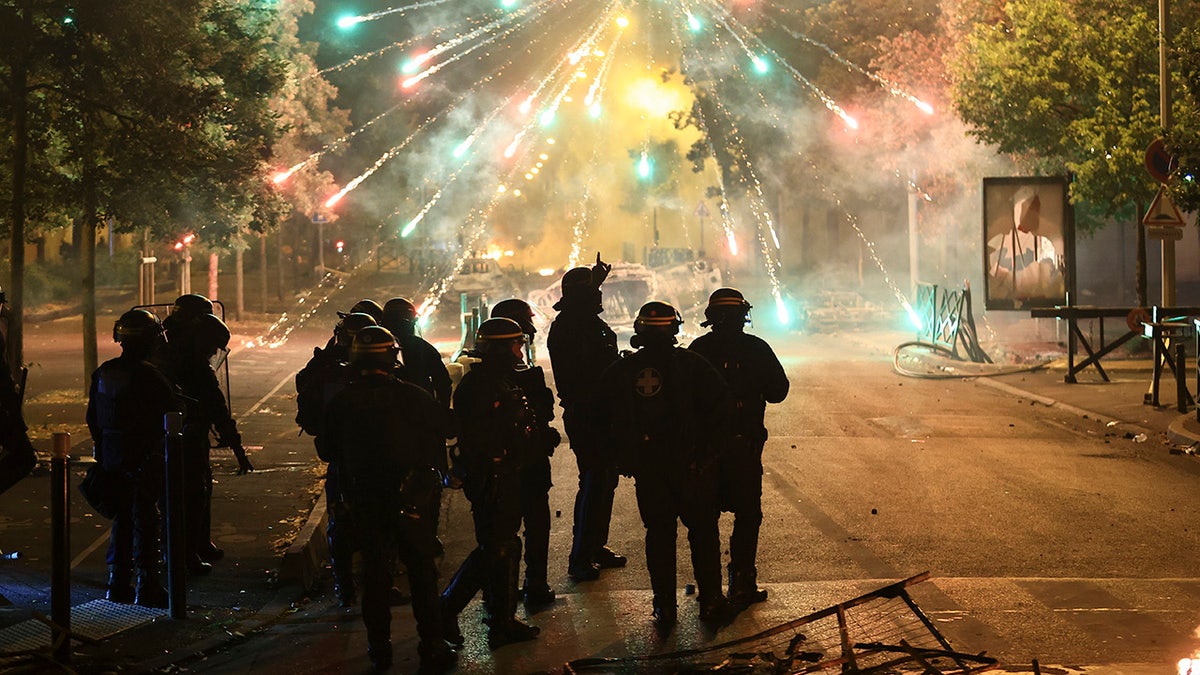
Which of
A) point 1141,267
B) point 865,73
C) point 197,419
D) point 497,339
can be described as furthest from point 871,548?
point 865,73

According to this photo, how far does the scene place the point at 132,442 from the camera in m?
7.71

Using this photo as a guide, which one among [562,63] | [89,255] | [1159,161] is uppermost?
[562,63]

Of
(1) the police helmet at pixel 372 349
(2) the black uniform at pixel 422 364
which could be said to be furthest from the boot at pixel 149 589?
(1) the police helmet at pixel 372 349

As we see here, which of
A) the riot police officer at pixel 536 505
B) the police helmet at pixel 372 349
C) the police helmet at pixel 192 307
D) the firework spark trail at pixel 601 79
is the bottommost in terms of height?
the riot police officer at pixel 536 505

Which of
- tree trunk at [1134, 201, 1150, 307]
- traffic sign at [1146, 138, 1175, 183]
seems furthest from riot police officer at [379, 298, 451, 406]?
tree trunk at [1134, 201, 1150, 307]

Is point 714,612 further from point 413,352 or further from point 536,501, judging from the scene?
point 413,352

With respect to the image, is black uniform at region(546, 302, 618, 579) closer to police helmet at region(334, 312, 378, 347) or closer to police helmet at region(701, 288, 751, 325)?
police helmet at region(701, 288, 751, 325)

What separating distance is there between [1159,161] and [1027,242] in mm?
6175

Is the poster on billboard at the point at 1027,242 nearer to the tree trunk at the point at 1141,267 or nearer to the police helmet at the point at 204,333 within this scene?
the tree trunk at the point at 1141,267

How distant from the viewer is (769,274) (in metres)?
57.2

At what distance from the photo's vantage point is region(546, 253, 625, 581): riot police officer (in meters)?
8.30

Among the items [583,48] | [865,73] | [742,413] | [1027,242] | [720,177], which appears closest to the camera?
[742,413]

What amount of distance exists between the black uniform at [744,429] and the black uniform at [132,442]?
3.19m

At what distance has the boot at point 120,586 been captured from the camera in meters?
7.76
